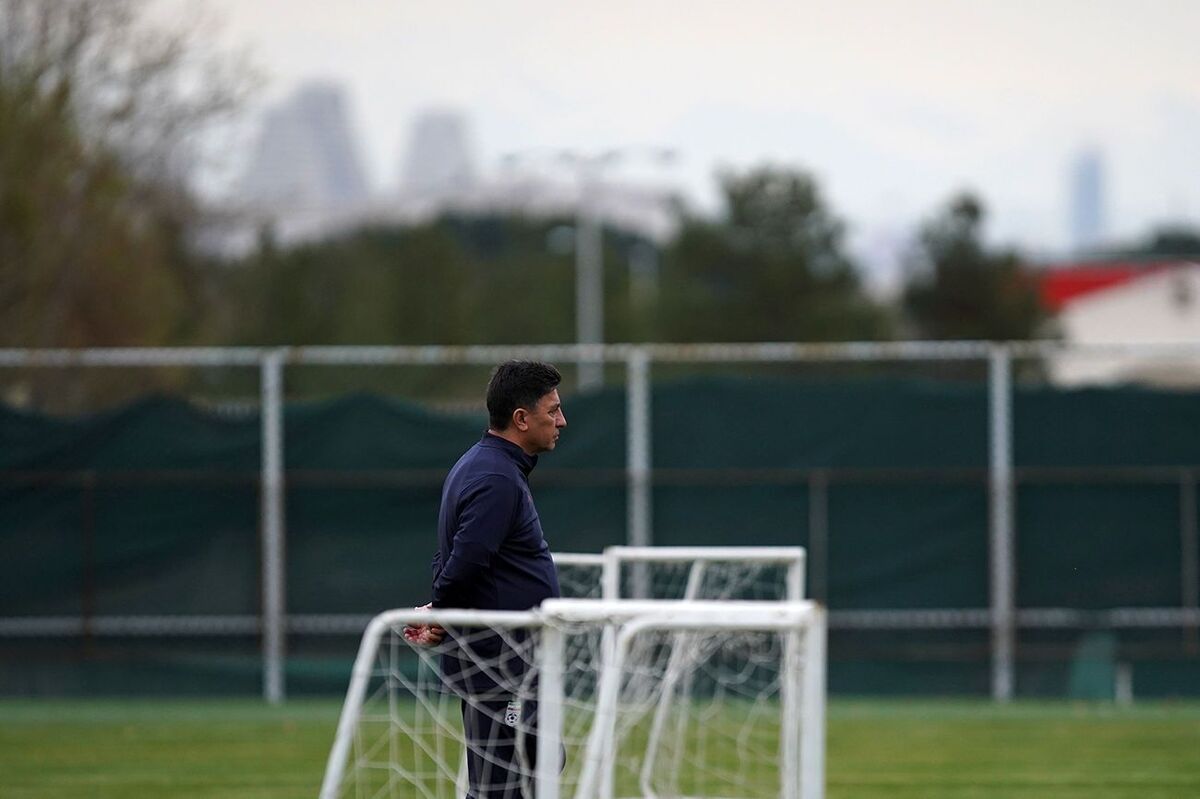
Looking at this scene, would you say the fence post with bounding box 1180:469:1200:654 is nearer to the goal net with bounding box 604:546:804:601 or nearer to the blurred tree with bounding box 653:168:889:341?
the goal net with bounding box 604:546:804:601

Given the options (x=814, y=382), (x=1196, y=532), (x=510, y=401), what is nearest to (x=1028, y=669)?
(x=1196, y=532)

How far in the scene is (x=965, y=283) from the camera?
59125 millimetres

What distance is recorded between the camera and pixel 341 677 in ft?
50.0

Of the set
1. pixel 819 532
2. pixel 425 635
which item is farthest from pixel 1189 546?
pixel 425 635

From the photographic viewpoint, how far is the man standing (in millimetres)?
6773

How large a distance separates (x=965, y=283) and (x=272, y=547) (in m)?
46.4

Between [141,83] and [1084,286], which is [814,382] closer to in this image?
[141,83]

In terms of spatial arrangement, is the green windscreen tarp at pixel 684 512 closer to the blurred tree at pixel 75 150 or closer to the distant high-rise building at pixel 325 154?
the blurred tree at pixel 75 150

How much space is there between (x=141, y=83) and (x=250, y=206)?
10.5m

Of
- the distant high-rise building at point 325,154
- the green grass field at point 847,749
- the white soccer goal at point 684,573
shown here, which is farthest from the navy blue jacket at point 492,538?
the distant high-rise building at point 325,154

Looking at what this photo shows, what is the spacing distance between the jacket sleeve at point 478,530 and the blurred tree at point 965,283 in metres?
51.4

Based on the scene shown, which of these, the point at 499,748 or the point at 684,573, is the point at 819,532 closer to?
the point at 684,573

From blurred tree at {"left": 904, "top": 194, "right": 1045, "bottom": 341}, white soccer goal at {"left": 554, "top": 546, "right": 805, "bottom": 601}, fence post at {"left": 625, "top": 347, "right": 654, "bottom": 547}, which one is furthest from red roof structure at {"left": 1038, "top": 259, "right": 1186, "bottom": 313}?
white soccer goal at {"left": 554, "top": 546, "right": 805, "bottom": 601}

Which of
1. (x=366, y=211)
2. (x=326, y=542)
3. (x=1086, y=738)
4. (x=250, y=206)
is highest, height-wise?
(x=366, y=211)
